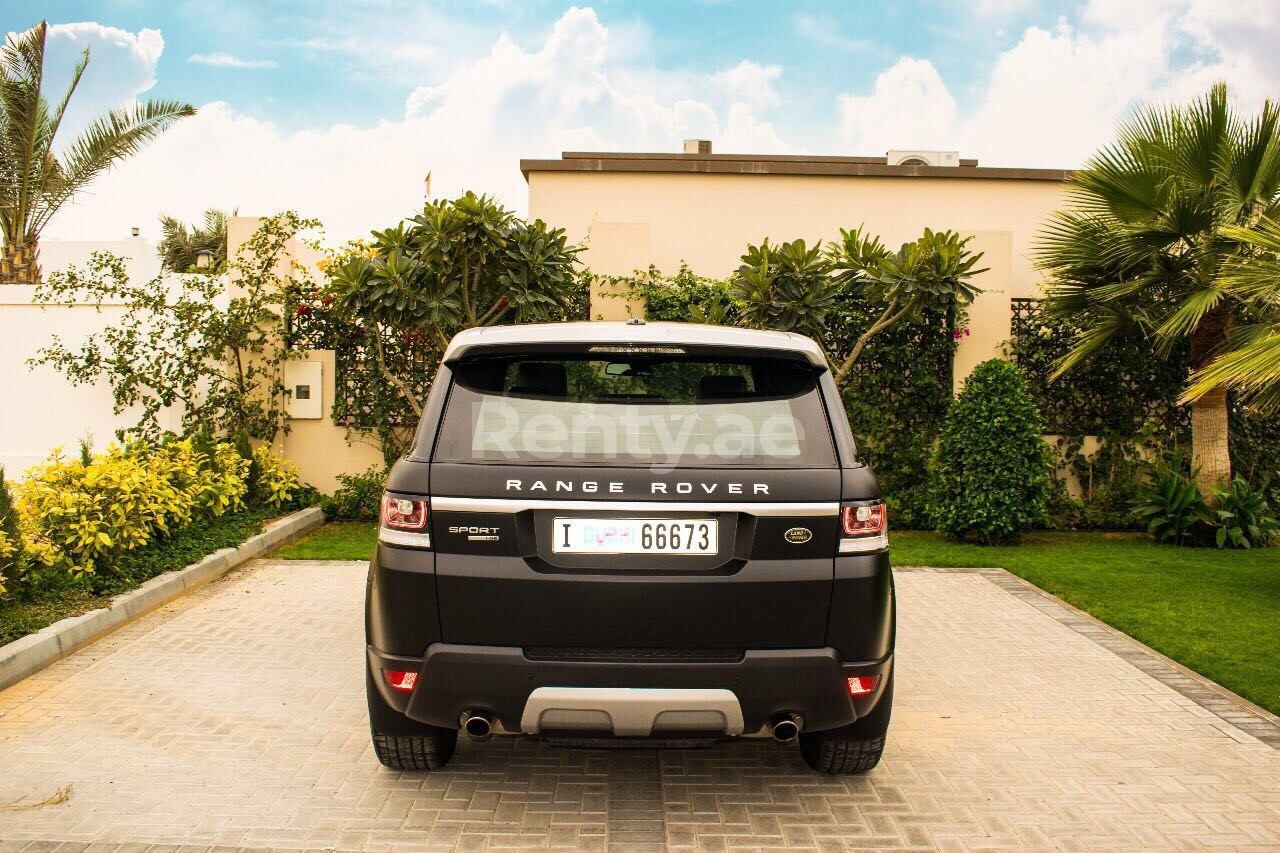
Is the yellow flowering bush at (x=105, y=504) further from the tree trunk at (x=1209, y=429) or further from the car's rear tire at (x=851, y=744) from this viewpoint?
the tree trunk at (x=1209, y=429)

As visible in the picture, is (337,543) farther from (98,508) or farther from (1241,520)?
(1241,520)

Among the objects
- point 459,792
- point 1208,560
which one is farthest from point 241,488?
point 1208,560

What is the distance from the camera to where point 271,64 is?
43.6ft

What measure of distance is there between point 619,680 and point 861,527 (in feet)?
3.16

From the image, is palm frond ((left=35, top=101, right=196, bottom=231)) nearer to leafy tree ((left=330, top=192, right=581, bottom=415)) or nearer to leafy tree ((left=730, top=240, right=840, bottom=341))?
leafy tree ((left=330, top=192, right=581, bottom=415))

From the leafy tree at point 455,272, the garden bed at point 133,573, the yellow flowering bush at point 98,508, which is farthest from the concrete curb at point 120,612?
the leafy tree at point 455,272

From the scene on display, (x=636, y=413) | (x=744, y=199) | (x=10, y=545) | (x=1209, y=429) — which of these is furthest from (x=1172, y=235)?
(x=10, y=545)

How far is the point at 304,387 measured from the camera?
1097 cm

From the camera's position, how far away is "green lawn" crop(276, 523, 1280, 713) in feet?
19.6

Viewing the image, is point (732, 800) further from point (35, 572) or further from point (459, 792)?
point (35, 572)

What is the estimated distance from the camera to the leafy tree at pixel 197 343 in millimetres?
10297

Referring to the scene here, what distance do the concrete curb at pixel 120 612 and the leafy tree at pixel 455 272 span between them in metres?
2.30

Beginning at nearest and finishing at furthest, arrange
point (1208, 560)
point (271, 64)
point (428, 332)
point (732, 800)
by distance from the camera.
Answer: point (732, 800) < point (1208, 560) < point (428, 332) < point (271, 64)

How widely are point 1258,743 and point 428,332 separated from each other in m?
7.60
